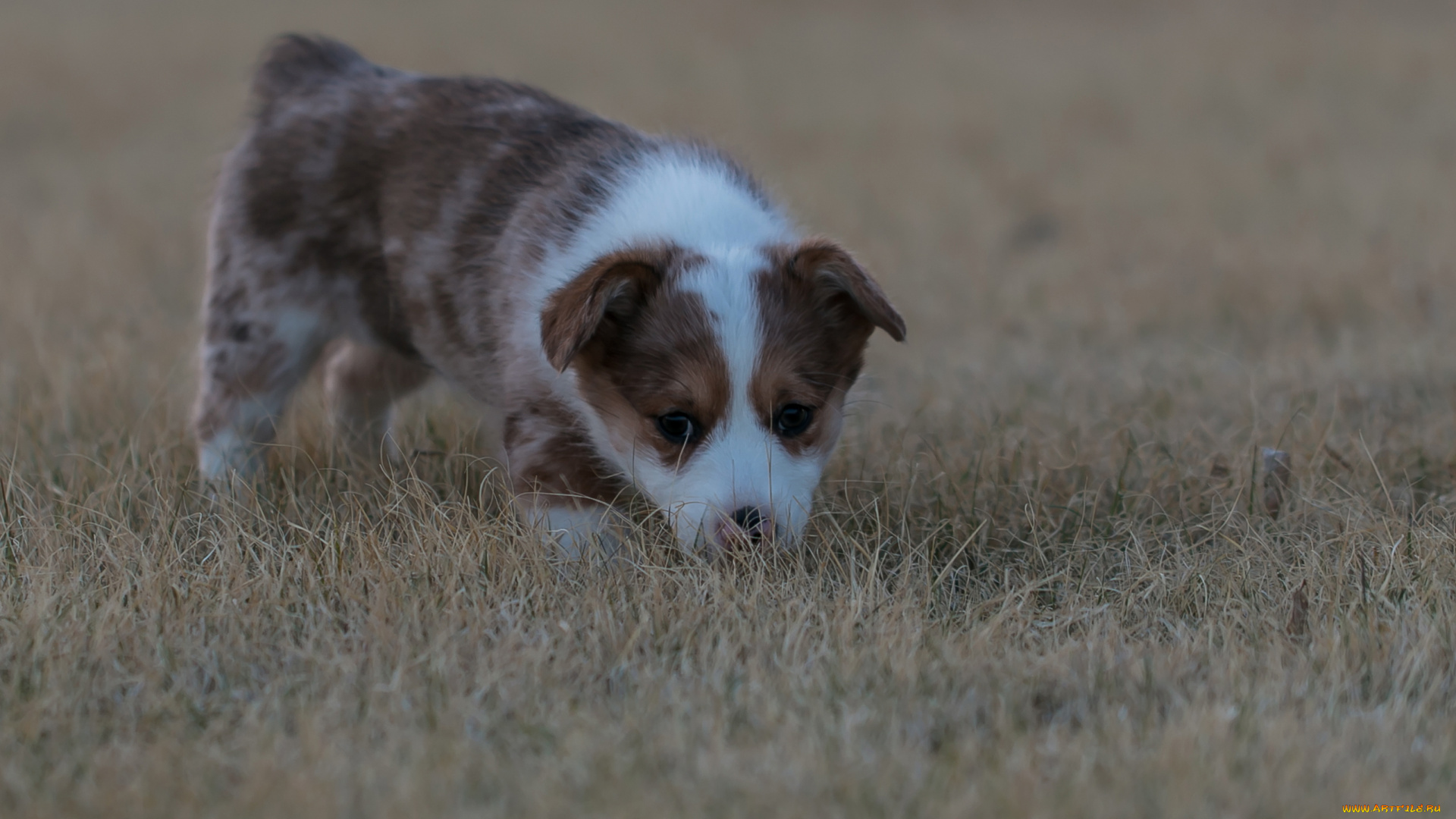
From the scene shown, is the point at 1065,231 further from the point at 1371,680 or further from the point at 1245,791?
the point at 1245,791

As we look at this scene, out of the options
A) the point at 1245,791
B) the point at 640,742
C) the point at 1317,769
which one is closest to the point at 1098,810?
the point at 1245,791

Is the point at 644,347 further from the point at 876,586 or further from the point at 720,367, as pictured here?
the point at 876,586

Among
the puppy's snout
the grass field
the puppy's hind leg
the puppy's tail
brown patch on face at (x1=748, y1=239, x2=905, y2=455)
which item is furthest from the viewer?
the puppy's hind leg

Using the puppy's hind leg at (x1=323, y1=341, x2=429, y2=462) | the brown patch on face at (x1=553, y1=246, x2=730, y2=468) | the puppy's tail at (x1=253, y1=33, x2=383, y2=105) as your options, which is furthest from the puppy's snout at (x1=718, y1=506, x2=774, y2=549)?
the puppy's tail at (x1=253, y1=33, x2=383, y2=105)

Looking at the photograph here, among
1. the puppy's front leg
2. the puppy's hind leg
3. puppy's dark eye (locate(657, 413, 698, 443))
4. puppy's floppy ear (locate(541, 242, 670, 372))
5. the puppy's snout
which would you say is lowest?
the puppy's hind leg

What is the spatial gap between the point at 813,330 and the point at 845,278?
0.18 meters

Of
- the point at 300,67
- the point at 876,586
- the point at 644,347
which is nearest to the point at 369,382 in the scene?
the point at 300,67

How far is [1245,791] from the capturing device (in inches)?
93.4

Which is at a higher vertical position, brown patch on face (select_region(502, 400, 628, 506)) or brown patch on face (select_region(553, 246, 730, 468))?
brown patch on face (select_region(553, 246, 730, 468))

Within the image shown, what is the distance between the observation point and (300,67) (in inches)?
193

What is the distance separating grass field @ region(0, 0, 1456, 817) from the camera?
2469 mm

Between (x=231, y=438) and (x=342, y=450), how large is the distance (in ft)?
1.43

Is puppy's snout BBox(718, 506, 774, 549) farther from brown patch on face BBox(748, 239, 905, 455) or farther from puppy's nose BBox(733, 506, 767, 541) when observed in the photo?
brown patch on face BBox(748, 239, 905, 455)

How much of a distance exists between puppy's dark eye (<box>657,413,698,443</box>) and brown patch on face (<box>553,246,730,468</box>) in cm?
1
